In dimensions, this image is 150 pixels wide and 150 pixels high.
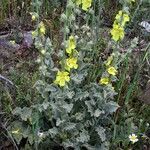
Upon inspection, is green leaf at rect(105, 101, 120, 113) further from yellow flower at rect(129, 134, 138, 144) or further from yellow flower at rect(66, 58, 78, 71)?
yellow flower at rect(66, 58, 78, 71)

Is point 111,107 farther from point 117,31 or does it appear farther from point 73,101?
point 117,31

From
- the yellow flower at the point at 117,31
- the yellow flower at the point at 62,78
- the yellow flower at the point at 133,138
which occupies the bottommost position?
the yellow flower at the point at 133,138

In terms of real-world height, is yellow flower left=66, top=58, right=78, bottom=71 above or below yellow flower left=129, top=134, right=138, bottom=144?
above

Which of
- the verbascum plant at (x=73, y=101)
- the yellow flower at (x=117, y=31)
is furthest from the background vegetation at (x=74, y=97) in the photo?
the yellow flower at (x=117, y=31)

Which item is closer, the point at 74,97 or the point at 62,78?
the point at 62,78

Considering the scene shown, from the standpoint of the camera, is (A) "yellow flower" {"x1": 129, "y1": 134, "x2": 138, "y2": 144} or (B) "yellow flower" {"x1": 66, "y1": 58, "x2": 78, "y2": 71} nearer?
(B) "yellow flower" {"x1": 66, "y1": 58, "x2": 78, "y2": 71}

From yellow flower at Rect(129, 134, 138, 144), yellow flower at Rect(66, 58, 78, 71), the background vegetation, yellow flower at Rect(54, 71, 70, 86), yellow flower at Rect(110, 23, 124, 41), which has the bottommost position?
yellow flower at Rect(129, 134, 138, 144)

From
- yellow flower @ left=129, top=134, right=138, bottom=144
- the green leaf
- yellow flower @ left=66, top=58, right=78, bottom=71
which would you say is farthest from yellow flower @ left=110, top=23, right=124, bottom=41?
yellow flower @ left=129, top=134, right=138, bottom=144

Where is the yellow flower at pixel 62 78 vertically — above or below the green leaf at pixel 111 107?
above

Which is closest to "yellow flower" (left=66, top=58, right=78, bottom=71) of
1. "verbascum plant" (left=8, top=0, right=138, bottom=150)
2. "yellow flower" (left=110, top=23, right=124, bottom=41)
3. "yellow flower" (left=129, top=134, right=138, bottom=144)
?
"verbascum plant" (left=8, top=0, right=138, bottom=150)

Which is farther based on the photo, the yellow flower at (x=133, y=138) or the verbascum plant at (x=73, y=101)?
the yellow flower at (x=133, y=138)

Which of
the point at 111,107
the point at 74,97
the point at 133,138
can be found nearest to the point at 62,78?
the point at 74,97

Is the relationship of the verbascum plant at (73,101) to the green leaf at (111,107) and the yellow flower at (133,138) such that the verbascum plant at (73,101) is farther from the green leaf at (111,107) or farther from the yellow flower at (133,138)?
the yellow flower at (133,138)

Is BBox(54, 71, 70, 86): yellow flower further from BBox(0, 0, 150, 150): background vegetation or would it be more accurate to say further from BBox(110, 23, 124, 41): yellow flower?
BBox(110, 23, 124, 41): yellow flower
